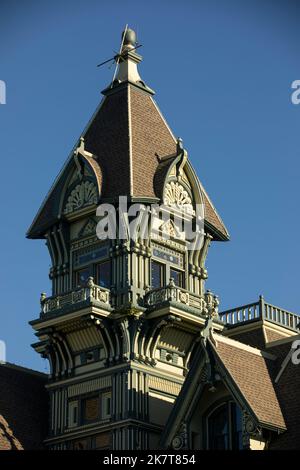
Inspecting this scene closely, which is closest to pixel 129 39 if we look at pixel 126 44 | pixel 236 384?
pixel 126 44

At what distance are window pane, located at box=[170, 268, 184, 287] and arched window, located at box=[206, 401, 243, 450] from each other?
33.2 ft

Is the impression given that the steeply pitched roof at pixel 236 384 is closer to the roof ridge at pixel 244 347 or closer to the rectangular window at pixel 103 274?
the roof ridge at pixel 244 347

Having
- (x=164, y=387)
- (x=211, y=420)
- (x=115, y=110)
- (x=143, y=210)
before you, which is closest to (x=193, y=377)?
(x=211, y=420)

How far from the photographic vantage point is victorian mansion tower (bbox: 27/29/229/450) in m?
57.6

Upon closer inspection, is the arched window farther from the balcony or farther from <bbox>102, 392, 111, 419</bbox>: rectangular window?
the balcony

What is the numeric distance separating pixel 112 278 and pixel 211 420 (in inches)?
370

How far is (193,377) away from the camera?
52.2 meters

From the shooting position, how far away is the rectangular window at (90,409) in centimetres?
5812

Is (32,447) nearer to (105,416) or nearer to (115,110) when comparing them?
(105,416)

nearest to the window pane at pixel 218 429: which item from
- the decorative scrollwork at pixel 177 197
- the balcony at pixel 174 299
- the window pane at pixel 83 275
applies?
the balcony at pixel 174 299

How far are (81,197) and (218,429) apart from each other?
13980 mm

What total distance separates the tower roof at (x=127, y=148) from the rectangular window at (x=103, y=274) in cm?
290

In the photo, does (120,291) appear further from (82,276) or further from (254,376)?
(254,376)

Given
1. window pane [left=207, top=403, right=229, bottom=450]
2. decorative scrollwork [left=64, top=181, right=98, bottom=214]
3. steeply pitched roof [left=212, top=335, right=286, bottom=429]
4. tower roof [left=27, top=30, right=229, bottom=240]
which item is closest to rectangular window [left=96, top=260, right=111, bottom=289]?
decorative scrollwork [left=64, top=181, right=98, bottom=214]
